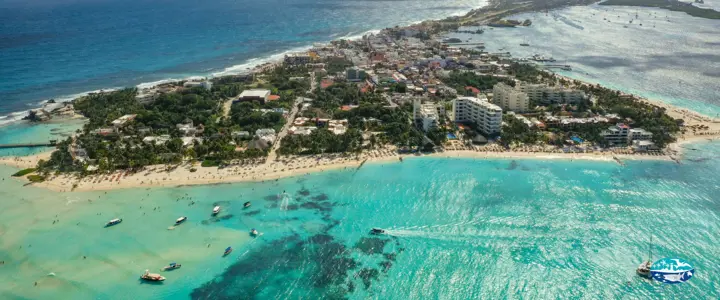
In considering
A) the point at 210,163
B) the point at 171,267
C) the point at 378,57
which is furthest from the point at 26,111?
the point at 378,57

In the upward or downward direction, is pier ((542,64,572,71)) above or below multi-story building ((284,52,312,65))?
below

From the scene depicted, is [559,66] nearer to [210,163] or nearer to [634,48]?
[634,48]

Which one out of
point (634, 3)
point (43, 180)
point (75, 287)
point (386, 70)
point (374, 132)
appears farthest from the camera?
point (634, 3)

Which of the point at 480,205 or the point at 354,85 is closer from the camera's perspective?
the point at 480,205

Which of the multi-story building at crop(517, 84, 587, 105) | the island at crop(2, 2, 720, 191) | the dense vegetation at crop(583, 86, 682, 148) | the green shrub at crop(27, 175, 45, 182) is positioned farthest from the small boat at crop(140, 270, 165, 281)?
the multi-story building at crop(517, 84, 587, 105)

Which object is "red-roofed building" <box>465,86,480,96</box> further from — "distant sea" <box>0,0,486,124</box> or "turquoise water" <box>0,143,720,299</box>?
"distant sea" <box>0,0,486,124</box>

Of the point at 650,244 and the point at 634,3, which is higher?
the point at 634,3

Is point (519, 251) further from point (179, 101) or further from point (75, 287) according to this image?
point (179, 101)

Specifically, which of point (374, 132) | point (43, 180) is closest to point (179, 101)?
point (43, 180)

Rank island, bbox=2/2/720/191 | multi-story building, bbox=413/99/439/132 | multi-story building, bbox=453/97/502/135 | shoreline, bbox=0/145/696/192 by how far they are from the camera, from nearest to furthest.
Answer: shoreline, bbox=0/145/696/192 < island, bbox=2/2/720/191 < multi-story building, bbox=453/97/502/135 < multi-story building, bbox=413/99/439/132
